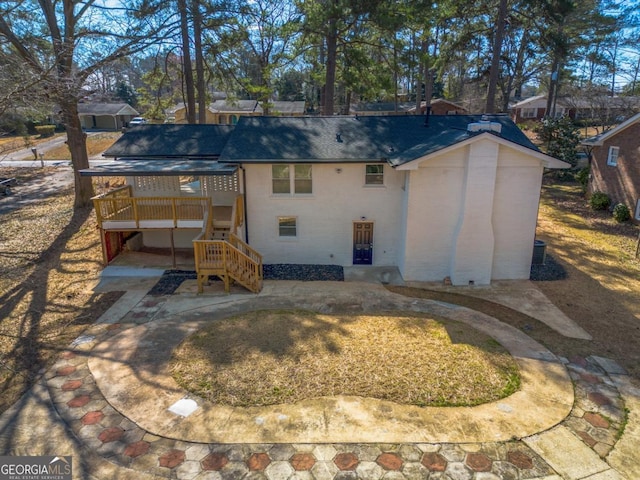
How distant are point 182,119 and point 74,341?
5072cm

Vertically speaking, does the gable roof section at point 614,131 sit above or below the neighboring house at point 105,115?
below

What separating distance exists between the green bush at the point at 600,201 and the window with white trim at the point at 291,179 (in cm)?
1750

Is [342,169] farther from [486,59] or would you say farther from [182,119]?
[182,119]

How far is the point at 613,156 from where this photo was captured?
2314cm

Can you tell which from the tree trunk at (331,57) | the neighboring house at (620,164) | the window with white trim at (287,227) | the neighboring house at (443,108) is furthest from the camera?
the neighboring house at (443,108)

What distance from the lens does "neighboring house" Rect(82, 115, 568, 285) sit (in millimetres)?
14562

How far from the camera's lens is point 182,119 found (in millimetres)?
56312

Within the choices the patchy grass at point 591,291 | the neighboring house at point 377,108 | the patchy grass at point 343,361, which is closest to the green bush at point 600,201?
the patchy grass at point 591,291

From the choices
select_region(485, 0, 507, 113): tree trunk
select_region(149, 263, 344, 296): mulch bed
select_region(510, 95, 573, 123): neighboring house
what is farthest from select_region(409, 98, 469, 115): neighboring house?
select_region(149, 263, 344, 296): mulch bed

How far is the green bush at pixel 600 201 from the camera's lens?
23.3 metres

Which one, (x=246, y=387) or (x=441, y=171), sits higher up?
(x=441, y=171)

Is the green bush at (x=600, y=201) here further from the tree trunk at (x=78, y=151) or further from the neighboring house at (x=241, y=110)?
the neighboring house at (x=241, y=110)

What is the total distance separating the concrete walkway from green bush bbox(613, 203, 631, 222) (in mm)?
14575

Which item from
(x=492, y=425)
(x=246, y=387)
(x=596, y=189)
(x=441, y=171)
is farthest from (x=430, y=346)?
(x=596, y=189)
